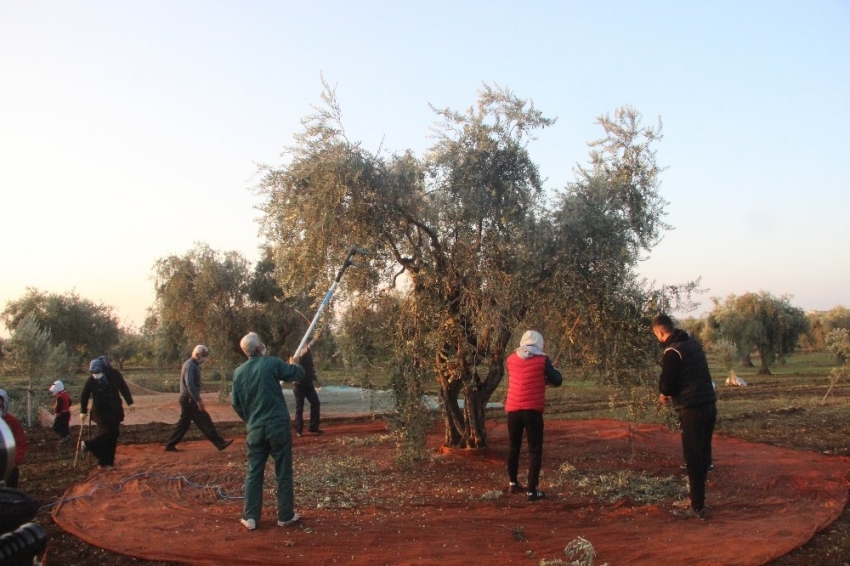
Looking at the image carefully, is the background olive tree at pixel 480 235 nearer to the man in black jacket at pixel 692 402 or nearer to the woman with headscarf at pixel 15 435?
the man in black jacket at pixel 692 402

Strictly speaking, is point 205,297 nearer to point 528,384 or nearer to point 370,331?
point 370,331

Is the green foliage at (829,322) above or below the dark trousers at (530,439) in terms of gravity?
above

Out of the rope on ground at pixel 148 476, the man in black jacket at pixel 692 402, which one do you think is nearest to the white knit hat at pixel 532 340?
the man in black jacket at pixel 692 402

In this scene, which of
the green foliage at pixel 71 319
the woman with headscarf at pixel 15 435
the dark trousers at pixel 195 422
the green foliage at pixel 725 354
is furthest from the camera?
the green foliage at pixel 71 319

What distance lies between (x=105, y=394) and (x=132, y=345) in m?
44.2

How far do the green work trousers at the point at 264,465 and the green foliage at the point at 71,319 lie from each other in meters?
33.1

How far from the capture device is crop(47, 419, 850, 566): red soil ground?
598cm

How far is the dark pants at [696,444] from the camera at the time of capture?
7.09 metres

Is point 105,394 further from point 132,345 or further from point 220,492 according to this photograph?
point 132,345

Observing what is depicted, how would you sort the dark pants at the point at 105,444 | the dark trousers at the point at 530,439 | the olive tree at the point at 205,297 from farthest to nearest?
the olive tree at the point at 205,297 < the dark pants at the point at 105,444 < the dark trousers at the point at 530,439

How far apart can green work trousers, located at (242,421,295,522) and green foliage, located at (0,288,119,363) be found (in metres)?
33.1

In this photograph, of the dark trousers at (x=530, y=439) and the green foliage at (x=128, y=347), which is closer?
the dark trousers at (x=530, y=439)

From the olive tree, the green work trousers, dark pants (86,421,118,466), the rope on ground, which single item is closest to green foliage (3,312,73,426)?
the olive tree

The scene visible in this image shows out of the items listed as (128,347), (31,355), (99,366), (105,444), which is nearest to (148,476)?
(105,444)
